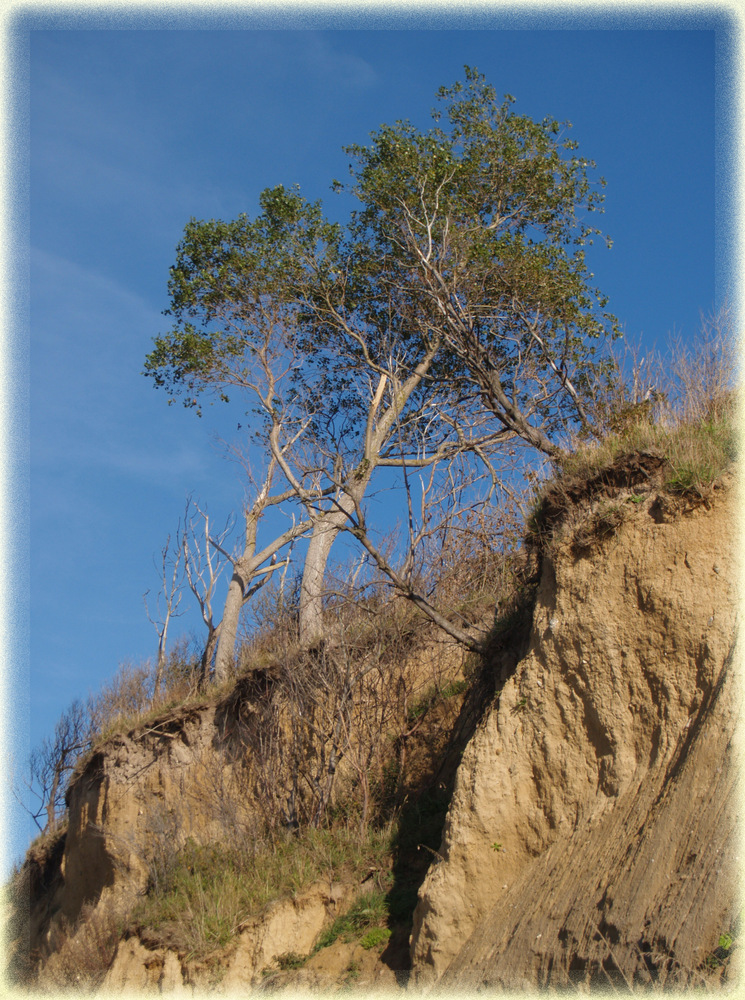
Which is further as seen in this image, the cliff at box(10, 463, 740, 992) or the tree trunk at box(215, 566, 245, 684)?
the tree trunk at box(215, 566, 245, 684)

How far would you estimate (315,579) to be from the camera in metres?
17.1

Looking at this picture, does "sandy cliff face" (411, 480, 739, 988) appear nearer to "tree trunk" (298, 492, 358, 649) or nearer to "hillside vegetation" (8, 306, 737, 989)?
"hillside vegetation" (8, 306, 737, 989)

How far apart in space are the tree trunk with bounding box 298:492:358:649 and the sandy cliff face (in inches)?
215

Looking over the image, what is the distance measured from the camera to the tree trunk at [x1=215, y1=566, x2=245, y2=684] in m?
16.8

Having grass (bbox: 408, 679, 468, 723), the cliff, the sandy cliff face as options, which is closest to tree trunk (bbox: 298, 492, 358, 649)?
grass (bbox: 408, 679, 468, 723)

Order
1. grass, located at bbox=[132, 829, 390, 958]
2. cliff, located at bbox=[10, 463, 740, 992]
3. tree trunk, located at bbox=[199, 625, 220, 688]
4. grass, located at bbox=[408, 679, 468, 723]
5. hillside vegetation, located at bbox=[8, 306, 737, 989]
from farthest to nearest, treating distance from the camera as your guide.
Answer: tree trunk, located at bbox=[199, 625, 220, 688] → grass, located at bbox=[408, 679, 468, 723] → grass, located at bbox=[132, 829, 390, 958] → hillside vegetation, located at bbox=[8, 306, 737, 989] → cliff, located at bbox=[10, 463, 740, 992]

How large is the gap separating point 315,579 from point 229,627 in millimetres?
2244

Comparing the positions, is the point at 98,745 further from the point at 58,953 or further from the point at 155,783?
the point at 58,953

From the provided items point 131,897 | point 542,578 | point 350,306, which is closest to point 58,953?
point 131,897

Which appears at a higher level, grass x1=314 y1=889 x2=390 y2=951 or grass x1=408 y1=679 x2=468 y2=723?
grass x1=408 y1=679 x2=468 y2=723

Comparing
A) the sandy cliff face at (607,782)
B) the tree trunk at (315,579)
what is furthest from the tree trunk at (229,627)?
the sandy cliff face at (607,782)

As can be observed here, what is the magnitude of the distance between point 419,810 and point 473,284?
10046mm

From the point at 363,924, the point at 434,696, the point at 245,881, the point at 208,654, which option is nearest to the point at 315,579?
the point at 208,654

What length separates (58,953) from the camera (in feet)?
46.6
